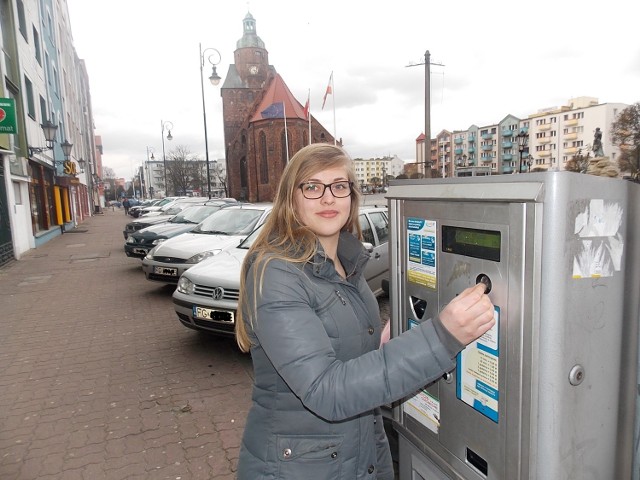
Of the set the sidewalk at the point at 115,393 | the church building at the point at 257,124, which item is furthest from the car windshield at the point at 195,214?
the church building at the point at 257,124

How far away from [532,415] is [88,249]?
17.9 m

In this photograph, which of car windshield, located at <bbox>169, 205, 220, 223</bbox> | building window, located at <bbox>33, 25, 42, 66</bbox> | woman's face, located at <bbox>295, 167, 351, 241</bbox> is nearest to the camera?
woman's face, located at <bbox>295, 167, 351, 241</bbox>

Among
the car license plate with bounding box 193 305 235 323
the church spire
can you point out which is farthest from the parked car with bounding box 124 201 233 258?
the church spire

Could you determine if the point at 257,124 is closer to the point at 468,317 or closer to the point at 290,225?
the point at 290,225

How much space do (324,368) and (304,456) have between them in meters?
0.44

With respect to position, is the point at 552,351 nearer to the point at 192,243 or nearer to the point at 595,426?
the point at 595,426

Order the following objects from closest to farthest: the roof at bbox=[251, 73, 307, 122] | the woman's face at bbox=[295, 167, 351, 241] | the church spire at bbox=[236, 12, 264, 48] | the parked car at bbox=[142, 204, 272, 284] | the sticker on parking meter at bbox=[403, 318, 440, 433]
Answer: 1. the woman's face at bbox=[295, 167, 351, 241]
2. the sticker on parking meter at bbox=[403, 318, 440, 433]
3. the parked car at bbox=[142, 204, 272, 284]
4. the roof at bbox=[251, 73, 307, 122]
5. the church spire at bbox=[236, 12, 264, 48]

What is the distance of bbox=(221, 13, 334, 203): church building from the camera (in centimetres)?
5453

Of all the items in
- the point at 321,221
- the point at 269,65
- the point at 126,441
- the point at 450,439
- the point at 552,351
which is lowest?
the point at 126,441

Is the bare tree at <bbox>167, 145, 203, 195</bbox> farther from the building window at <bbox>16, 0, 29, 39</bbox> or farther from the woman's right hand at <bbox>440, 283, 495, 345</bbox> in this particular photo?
the woman's right hand at <bbox>440, 283, 495, 345</bbox>

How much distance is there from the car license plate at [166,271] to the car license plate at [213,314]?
2.73 metres

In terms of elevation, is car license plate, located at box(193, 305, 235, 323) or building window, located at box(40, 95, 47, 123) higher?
building window, located at box(40, 95, 47, 123)

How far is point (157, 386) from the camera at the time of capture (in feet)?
14.7

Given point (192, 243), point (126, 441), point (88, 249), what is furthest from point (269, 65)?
point (126, 441)
